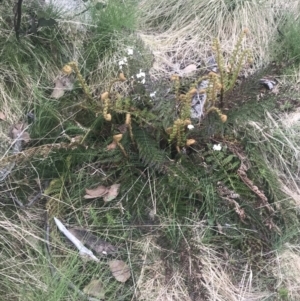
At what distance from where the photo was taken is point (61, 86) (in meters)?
2.82

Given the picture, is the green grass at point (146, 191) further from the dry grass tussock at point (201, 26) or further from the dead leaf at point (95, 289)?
the dry grass tussock at point (201, 26)

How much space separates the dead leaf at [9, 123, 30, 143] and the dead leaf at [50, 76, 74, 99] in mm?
240

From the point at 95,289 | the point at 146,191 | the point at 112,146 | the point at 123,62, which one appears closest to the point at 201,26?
the point at 123,62

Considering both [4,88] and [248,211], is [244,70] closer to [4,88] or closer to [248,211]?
[248,211]

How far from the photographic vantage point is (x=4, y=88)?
2766 millimetres

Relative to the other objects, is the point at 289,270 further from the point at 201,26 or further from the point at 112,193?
the point at 201,26

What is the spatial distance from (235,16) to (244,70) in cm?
44

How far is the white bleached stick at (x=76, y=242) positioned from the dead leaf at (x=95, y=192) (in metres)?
0.17

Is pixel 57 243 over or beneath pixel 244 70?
beneath

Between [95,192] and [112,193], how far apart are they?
0.08m

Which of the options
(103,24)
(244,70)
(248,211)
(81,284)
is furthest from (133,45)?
(81,284)

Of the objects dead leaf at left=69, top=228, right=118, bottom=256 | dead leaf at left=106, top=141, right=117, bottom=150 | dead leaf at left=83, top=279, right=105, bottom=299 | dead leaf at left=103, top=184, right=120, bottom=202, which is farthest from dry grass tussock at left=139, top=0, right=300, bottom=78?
dead leaf at left=83, top=279, right=105, bottom=299

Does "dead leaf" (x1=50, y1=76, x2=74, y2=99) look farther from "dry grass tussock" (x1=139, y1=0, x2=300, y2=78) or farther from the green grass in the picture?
"dry grass tussock" (x1=139, y1=0, x2=300, y2=78)

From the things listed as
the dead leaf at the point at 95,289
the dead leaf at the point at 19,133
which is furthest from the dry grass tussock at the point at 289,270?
the dead leaf at the point at 19,133
